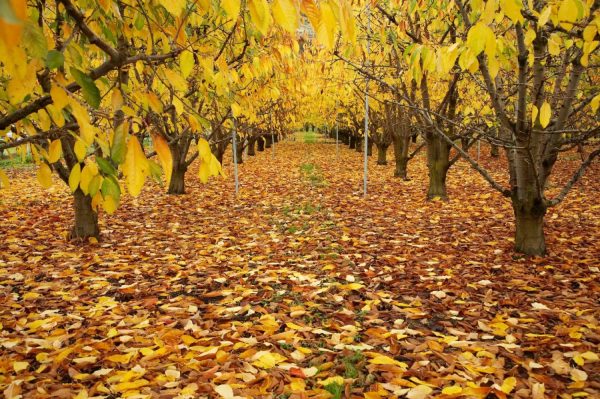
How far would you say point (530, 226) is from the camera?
5047mm

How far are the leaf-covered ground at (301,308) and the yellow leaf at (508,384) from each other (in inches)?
0.4

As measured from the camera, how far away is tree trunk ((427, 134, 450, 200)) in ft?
29.9

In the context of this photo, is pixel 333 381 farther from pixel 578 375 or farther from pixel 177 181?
pixel 177 181

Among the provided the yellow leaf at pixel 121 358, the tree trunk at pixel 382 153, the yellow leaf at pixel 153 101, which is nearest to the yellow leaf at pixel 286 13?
the yellow leaf at pixel 153 101

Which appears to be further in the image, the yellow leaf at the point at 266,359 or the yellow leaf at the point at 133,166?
the yellow leaf at the point at 266,359

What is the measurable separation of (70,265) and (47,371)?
2640mm

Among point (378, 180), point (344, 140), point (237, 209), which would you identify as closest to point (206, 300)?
point (237, 209)

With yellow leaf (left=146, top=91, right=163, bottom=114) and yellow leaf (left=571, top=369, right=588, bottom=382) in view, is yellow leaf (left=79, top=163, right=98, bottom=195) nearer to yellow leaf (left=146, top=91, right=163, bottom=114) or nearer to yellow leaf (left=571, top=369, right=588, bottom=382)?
yellow leaf (left=146, top=91, right=163, bottom=114)

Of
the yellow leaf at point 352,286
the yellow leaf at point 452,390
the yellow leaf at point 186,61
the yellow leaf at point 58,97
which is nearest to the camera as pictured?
the yellow leaf at point 58,97

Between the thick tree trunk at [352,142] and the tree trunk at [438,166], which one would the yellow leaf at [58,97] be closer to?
the tree trunk at [438,166]

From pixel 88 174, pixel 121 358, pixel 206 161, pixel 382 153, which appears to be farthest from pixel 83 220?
pixel 382 153

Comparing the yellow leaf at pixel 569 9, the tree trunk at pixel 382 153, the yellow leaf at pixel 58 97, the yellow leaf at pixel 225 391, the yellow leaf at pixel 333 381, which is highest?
the yellow leaf at pixel 569 9

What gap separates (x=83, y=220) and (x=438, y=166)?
22.9ft

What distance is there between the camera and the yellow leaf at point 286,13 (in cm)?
114
